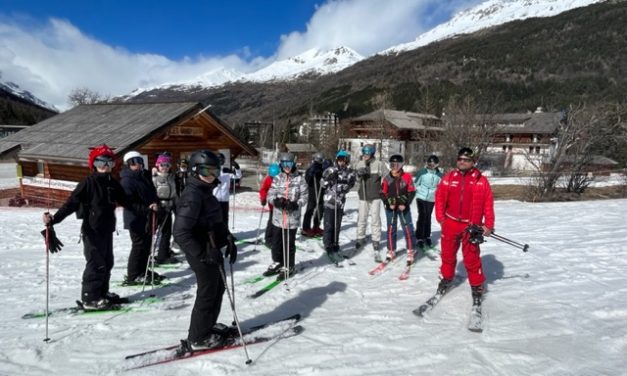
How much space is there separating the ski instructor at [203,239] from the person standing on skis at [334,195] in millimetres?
4000

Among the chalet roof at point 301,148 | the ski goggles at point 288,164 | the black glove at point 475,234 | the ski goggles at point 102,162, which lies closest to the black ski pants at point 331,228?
the ski goggles at point 288,164

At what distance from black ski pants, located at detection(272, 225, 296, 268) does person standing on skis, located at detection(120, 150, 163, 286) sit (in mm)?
1966

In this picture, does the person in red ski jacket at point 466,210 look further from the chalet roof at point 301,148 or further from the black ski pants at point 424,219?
the chalet roof at point 301,148

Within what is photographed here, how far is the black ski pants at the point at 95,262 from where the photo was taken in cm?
495

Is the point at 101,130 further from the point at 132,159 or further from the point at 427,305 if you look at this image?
the point at 427,305

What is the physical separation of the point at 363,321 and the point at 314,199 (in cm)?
506

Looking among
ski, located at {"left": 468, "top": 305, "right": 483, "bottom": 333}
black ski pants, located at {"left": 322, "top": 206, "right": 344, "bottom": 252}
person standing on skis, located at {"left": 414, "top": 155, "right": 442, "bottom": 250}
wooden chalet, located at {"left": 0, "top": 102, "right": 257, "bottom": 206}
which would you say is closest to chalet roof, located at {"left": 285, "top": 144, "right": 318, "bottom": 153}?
wooden chalet, located at {"left": 0, "top": 102, "right": 257, "bottom": 206}

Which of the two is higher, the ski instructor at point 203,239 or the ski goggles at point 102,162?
the ski goggles at point 102,162

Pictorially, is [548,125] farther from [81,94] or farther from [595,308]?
[81,94]

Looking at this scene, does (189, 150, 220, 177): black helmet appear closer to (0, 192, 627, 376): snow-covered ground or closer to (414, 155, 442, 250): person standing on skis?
(0, 192, 627, 376): snow-covered ground

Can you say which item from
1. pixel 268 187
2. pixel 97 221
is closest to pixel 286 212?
pixel 268 187

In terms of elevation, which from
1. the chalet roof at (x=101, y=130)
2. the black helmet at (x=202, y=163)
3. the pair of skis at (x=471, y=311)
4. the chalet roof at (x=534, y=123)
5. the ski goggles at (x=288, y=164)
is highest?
the chalet roof at (x=534, y=123)

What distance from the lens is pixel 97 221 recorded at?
492cm

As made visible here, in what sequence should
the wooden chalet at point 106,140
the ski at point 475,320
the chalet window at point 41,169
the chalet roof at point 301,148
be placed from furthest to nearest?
the chalet roof at point 301,148 → the chalet window at point 41,169 → the wooden chalet at point 106,140 → the ski at point 475,320
